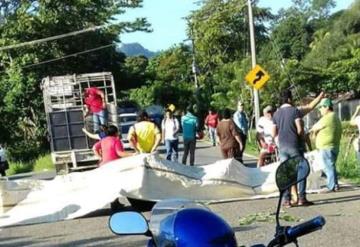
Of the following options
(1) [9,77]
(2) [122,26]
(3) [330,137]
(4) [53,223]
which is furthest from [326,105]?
(2) [122,26]

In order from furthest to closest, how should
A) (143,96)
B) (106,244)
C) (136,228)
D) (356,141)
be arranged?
(143,96) < (356,141) < (106,244) < (136,228)

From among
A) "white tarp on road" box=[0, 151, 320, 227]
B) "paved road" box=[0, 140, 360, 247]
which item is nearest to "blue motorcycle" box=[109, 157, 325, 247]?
"paved road" box=[0, 140, 360, 247]

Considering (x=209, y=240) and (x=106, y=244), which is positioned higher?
(x=209, y=240)

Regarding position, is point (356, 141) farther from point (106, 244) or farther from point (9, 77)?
point (9, 77)

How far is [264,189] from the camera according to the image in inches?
530

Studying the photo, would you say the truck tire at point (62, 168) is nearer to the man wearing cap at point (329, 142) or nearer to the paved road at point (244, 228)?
the paved road at point (244, 228)

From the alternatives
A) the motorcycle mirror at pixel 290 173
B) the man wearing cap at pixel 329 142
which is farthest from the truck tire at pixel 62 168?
the motorcycle mirror at pixel 290 173

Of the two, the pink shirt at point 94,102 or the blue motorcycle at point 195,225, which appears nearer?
the blue motorcycle at point 195,225

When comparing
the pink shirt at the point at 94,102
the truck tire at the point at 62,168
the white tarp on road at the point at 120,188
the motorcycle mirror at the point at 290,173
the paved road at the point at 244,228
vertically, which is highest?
the motorcycle mirror at the point at 290,173

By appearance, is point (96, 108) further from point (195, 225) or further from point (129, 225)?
point (195, 225)

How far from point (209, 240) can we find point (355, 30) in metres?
63.7

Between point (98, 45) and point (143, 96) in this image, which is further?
point (143, 96)

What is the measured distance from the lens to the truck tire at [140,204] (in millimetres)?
12461

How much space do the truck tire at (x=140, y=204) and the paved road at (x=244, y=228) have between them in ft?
1.36
